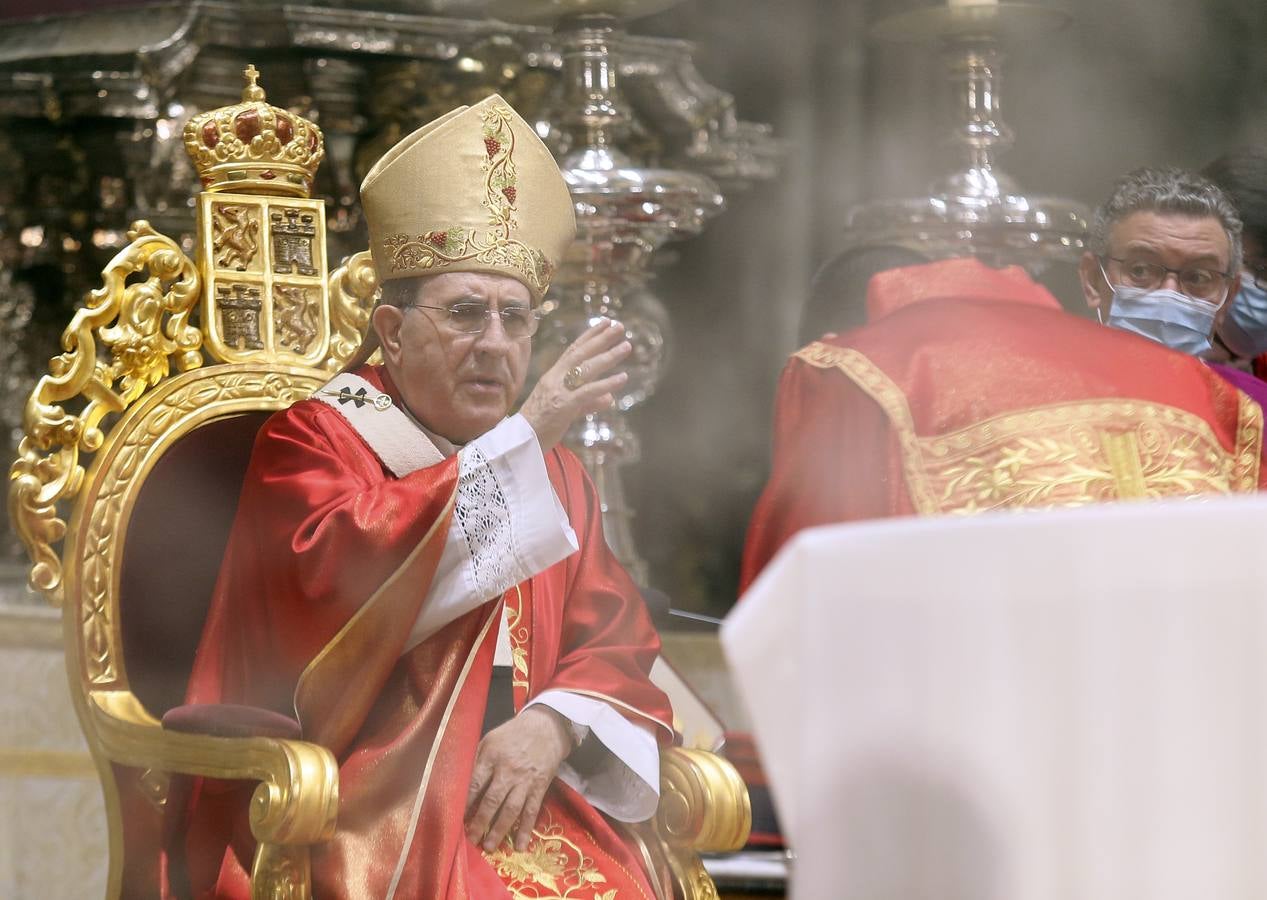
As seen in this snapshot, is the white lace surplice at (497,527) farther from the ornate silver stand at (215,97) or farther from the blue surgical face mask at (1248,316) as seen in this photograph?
the ornate silver stand at (215,97)

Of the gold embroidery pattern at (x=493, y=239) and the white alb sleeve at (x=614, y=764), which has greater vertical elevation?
the gold embroidery pattern at (x=493, y=239)

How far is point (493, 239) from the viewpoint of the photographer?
2.15 meters

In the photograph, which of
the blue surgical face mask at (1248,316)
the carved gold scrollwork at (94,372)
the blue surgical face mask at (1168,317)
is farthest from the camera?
the blue surgical face mask at (1248,316)

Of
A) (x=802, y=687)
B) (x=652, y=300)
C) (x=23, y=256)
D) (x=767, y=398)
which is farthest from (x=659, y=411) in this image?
(x=802, y=687)

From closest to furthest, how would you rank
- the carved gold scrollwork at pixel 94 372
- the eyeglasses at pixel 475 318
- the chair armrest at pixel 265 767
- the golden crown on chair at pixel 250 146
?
the chair armrest at pixel 265 767 < the eyeglasses at pixel 475 318 < the carved gold scrollwork at pixel 94 372 < the golden crown on chair at pixel 250 146

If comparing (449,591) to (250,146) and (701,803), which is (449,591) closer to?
(701,803)

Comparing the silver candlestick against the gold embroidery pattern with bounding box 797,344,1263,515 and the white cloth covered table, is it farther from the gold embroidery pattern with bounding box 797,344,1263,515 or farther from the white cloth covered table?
the white cloth covered table

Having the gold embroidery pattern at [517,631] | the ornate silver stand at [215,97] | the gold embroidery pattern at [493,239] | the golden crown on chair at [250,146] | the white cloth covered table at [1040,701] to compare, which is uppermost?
the ornate silver stand at [215,97]

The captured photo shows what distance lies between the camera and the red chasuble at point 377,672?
2.01 meters

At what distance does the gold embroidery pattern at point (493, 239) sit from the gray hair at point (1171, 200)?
89 cm

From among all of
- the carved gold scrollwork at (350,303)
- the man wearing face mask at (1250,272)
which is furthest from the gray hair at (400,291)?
the man wearing face mask at (1250,272)

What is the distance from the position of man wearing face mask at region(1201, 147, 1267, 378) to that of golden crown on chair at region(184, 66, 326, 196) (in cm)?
140

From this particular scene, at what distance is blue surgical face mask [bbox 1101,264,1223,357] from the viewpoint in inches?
102

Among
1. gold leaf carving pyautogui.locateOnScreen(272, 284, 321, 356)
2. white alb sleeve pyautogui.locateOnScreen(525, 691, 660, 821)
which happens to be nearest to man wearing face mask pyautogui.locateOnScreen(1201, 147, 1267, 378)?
white alb sleeve pyautogui.locateOnScreen(525, 691, 660, 821)
